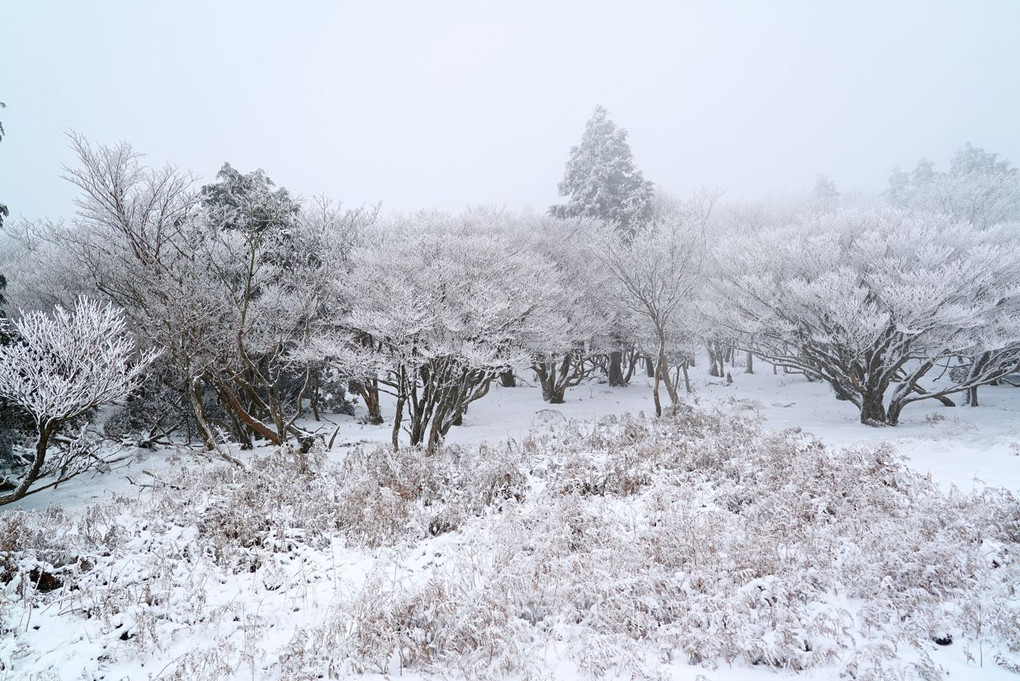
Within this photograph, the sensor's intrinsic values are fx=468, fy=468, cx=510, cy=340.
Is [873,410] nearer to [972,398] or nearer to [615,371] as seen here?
[972,398]

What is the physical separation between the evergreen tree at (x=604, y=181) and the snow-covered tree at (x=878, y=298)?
13197mm

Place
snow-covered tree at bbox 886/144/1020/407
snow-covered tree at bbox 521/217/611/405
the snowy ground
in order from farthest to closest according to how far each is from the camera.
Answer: snow-covered tree at bbox 886/144/1020/407
snow-covered tree at bbox 521/217/611/405
the snowy ground

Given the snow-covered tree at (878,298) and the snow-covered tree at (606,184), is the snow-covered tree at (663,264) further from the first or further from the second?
the snow-covered tree at (606,184)

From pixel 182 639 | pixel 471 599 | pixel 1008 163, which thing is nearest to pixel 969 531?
pixel 471 599

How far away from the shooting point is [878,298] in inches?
619

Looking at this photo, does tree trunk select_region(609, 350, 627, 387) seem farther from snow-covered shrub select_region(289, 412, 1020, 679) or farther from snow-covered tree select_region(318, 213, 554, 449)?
snow-covered shrub select_region(289, 412, 1020, 679)

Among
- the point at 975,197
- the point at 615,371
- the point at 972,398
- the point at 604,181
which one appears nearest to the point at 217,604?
the point at 972,398

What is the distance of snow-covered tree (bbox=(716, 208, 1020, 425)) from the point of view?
1455cm

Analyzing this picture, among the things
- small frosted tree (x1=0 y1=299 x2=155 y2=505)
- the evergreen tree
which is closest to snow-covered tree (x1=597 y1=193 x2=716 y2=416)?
the evergreen tree

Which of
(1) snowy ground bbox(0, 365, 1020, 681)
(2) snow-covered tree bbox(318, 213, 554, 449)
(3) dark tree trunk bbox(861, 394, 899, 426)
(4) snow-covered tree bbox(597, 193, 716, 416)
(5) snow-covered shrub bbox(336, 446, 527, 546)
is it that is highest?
(4) snow-covered tree bbox(597, 193, 716, 416)

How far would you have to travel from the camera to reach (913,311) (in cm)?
1441

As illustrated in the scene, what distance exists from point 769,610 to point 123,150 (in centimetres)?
1932

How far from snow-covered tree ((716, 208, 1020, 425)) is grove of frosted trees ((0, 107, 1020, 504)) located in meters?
0.09

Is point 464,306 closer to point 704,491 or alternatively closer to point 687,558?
point 704,491
